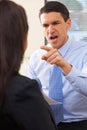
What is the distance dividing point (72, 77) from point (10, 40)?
0.68 m

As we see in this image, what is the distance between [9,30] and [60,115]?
83cm

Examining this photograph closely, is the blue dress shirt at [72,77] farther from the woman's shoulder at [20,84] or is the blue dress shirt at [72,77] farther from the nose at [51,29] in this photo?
the woman's shoulder at [20,84]

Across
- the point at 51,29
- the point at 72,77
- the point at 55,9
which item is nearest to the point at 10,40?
the point at 72,77

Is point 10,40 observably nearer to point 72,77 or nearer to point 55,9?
point 72,77

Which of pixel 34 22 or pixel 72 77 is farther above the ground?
pixel 34 22

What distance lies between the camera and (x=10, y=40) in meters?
0.96

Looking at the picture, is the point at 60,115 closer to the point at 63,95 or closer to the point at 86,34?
the point at 63,95

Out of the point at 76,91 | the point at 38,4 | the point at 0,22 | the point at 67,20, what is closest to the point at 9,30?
the point at 0,22

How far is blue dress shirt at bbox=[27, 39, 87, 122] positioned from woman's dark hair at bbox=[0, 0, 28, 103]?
634 millimetres

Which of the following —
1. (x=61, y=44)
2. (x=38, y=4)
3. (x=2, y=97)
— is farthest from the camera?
(x=38, y=4)

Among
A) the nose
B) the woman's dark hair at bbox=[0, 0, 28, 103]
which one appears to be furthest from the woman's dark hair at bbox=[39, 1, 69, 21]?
the woman's dark hair at bbox=[0, 0, 28, 103]

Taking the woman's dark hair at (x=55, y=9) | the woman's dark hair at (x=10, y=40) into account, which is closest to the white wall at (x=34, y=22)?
the woman's dark hair at (x=55, y=9)

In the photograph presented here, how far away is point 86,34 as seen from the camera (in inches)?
103

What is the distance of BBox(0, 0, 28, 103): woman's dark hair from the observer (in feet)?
3.13
